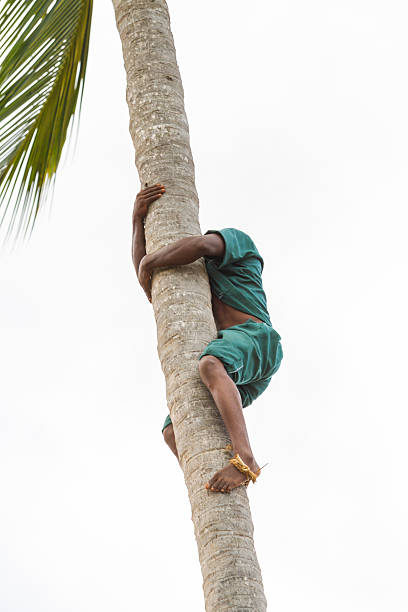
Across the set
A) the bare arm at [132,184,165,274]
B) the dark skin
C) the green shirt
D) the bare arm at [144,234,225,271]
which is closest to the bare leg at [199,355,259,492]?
the dark skin

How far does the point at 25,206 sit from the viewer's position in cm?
502

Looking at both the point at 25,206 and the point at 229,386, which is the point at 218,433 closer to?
the point at 229,386

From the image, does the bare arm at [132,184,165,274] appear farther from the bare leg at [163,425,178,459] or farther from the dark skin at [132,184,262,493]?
the bare leg at [163,425,178,459]

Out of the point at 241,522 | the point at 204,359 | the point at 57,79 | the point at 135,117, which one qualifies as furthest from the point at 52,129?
the point at 241,522

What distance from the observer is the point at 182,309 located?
3.53 meters

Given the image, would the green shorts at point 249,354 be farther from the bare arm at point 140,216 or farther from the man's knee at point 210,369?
the bare arm at point 140,216

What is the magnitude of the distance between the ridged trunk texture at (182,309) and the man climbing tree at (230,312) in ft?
0.18

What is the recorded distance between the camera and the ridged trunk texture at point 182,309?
9.56ft

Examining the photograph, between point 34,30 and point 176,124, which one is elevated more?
point 34,30

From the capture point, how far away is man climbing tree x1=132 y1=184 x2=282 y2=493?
10.9ft

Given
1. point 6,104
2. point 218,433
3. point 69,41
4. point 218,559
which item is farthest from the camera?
point 69,41

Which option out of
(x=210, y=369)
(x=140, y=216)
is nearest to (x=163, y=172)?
(x=140, y=216)

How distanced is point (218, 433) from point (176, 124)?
1572 mm

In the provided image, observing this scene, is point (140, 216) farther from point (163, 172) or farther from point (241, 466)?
point (241, 466)
